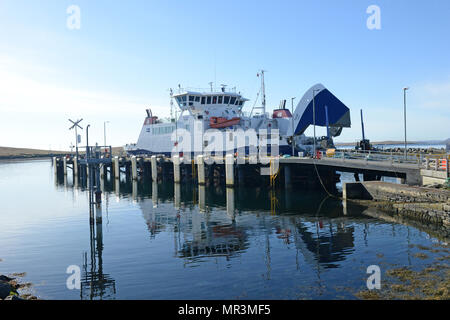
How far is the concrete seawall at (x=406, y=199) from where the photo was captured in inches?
821

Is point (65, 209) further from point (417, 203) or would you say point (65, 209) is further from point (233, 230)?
point (417, 203)

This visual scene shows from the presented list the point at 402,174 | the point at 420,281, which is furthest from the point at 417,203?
the point at 420,281

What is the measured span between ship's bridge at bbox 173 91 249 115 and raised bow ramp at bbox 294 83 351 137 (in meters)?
15.2

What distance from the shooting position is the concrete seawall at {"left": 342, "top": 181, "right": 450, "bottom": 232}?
821 inches

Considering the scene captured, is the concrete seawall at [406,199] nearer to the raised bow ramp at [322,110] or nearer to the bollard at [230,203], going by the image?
the bollard at [230,203]

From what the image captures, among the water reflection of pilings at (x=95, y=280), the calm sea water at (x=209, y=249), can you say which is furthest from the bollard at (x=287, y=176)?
the water reflection of pilings at (x=95, y=280)

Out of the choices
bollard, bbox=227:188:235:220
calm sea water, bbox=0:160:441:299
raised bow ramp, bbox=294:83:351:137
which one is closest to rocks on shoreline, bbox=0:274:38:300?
calm sea water, bbox=0:160:441:299

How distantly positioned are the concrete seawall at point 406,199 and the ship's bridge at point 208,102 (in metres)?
31.4

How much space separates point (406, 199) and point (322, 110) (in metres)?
23.1

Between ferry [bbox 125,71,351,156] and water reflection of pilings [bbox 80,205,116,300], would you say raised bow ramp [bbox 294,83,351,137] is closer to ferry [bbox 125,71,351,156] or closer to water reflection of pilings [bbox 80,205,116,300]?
ferry [bbox 125,71,351,156]

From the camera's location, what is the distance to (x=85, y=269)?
16266 mm

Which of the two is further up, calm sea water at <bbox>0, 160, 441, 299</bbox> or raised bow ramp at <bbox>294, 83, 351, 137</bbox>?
raised bow ramp at <bbox>294, 83, 351, 137</bbox>

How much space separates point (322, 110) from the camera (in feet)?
150

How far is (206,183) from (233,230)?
27.4m
